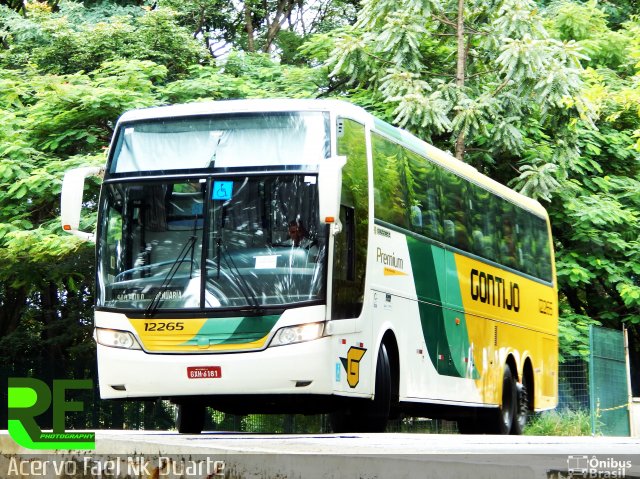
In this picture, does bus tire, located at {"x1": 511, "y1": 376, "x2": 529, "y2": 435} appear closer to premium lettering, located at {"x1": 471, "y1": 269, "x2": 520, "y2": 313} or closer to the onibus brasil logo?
premium lettering, located at {"x1": 471, "y1": 269, "x2": 520, "y2": 313}

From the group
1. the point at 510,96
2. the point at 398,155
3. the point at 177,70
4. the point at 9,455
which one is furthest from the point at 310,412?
the point at 177,70

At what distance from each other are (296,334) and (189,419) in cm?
254

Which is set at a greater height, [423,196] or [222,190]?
[423,196]

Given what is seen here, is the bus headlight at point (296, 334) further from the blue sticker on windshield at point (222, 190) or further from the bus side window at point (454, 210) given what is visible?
the bus side window at point (454, 210)

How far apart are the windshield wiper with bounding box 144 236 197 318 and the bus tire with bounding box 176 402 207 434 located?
1856 mm

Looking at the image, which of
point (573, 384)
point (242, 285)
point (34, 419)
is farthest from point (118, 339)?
point (573, 384)

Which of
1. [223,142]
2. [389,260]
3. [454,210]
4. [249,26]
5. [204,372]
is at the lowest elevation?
[204,372]

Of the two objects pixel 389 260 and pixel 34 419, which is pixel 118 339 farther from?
pixel 34 419

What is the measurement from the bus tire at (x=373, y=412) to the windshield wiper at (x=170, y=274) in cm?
231

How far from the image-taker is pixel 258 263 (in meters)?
11.9

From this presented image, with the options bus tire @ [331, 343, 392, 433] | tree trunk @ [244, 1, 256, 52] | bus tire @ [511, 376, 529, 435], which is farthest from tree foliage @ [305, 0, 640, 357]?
bus tire @ [331, 343, 392, 433]

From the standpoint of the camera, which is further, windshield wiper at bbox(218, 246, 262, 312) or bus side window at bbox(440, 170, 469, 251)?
bus side window at bbox(440, 170, 469, 251)

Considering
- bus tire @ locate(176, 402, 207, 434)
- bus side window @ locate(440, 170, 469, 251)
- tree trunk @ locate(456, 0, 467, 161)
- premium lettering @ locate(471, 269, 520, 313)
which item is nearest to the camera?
bus tire @ locate(176, 402, 207, 434)

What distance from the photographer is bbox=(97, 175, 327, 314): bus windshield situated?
1186 centimetres
